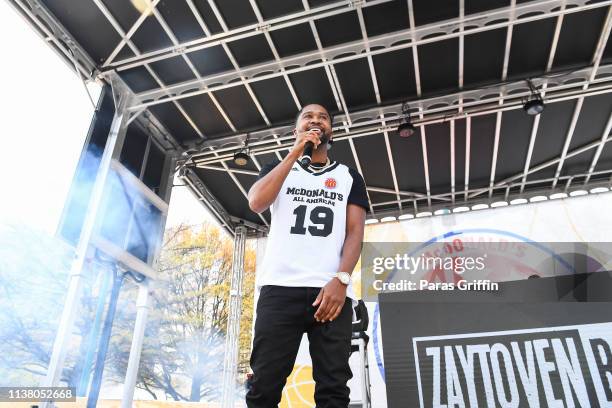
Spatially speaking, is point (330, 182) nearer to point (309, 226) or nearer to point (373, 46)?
point (309, 226)

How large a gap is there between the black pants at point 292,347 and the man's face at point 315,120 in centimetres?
67

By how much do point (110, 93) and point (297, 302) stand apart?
5321 mm

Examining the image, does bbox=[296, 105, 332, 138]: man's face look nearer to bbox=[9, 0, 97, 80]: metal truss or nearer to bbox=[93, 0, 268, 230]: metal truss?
bbox=[93, 0, 268, 230]: metal truss

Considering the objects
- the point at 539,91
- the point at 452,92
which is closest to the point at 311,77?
the point at 452,92

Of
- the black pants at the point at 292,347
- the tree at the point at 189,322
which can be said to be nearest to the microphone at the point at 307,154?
the black pants at the point at 292,347

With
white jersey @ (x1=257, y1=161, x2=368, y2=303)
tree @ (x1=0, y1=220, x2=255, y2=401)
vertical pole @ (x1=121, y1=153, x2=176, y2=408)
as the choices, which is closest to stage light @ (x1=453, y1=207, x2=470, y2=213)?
vertical pole @ (x1=121, y1=153, x2=176, y2=408)

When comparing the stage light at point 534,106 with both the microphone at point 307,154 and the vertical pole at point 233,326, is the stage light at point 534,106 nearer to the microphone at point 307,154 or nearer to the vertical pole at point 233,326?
the microphone at point 307,154

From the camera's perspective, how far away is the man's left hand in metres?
1.27

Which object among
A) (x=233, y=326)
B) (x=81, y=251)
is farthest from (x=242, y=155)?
(x=233, y=326)

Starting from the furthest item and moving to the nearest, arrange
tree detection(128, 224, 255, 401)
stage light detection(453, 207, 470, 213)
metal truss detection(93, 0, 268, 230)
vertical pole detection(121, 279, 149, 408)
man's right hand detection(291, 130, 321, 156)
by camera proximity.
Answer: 1. tree detection(128, 224, 255, 401)
2. stage light detection(453, 207, 470, 213)
3. vertical pole detection(121, 279, 149, 408)
4. metal truss detection(93, 0, 268, 230)
5. man's right hand detection(291, 130, 321, 156)

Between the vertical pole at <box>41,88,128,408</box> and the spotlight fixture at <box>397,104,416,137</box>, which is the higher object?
the spotlight fixture at <box>397,104,416,137</box>

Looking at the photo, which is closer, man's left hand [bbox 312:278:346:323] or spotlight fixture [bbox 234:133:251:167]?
man's left hand [bbox 312:278:346:323]

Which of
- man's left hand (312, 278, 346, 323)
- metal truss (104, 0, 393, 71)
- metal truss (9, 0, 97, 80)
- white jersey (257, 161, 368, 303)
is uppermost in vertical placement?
metal truss (104, 0, 393, 71)

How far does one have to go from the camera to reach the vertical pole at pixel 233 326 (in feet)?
23.4
